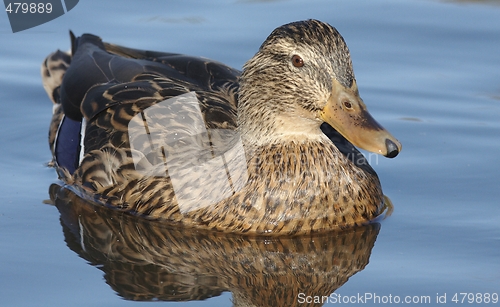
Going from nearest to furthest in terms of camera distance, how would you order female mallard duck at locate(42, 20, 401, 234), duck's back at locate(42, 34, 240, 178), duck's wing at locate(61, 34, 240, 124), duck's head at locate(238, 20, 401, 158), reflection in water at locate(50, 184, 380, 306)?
reflection in water at locate(50, 184, 380, 306) < duck's head at locate(238, 20, 401, 158) < female mallard duck at locate(42, 20, 401, 234) < duck's back at locate(42, 34, 240, 178) < duck's wing at locate(61, 34, 240, 124)

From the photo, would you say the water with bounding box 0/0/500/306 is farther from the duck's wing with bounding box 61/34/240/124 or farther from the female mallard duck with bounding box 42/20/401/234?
the duck's wing with bounding box 61/34/240/124

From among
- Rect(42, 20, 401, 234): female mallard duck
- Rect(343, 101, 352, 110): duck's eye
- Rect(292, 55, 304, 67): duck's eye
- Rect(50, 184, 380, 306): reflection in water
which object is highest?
Rect(292, 55, 304, 67): duck's eye

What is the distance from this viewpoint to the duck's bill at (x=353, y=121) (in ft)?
23.2

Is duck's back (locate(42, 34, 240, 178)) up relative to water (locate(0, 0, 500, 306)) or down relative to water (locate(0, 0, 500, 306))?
up

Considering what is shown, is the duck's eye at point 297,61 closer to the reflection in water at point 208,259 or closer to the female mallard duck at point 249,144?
the female mallard duck at point 249,144

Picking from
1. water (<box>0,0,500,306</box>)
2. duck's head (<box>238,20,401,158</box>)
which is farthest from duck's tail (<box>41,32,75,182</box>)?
duck's head (<box>238,20,401,158</box>)

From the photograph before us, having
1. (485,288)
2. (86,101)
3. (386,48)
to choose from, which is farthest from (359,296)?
(386,48)

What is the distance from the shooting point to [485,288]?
21.2ft

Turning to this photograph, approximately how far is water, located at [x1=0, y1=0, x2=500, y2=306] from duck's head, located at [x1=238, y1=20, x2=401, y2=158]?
875 millimetres

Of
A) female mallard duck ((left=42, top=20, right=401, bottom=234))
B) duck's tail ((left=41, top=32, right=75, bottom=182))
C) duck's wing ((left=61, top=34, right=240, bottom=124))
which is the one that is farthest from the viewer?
duck's tail ((left=41, top=32, right=75, bottom=182))

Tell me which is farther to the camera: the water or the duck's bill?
the duck's bill

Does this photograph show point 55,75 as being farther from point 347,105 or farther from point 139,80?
point 347,105

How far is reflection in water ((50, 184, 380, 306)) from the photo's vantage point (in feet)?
21.4

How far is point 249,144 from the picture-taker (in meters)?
7.81
